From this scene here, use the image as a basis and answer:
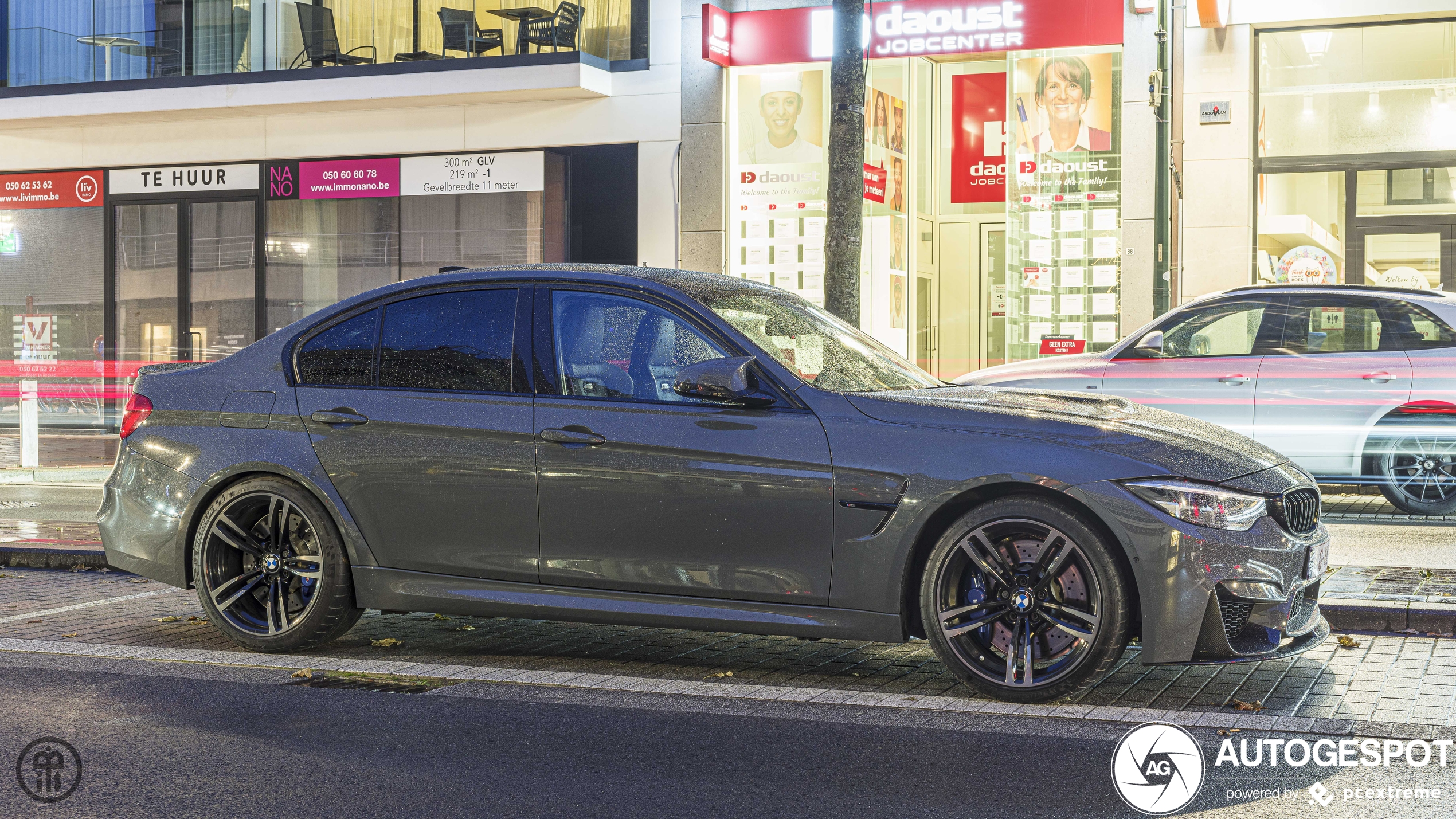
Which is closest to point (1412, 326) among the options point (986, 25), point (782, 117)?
point (986, 25)

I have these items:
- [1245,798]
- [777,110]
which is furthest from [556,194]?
[1245,798]

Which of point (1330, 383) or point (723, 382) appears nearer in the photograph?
point (723, 382)

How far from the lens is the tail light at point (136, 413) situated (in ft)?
22.4

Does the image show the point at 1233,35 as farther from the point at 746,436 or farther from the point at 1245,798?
the point at 1245,798

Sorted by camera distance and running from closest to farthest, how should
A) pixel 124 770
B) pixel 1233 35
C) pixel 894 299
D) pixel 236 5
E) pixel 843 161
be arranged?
1. pixel 124 770
2. pixel 843 161
3. pixel 1233 35
4. pixel 894 299
5. pixel 236 5

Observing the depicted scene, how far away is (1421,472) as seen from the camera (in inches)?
430

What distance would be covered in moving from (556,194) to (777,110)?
305cm

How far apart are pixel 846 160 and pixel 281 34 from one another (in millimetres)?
12095

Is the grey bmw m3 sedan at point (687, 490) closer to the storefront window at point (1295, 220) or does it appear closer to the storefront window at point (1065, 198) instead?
the storefront window at point (1065, 198)

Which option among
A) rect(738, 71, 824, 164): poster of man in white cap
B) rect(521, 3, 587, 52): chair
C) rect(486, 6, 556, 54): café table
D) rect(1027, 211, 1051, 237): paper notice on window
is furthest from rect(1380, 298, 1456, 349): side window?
rect(486, 6, 556, 54): café table

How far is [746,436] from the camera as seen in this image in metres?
5.64

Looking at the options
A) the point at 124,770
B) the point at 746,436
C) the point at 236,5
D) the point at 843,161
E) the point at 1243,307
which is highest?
the point at 236,5

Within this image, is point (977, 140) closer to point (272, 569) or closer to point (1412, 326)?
point (1412, 326)

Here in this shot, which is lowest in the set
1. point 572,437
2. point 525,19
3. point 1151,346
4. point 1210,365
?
point 572,437
